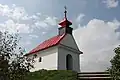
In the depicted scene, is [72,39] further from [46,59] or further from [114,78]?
[114,78]

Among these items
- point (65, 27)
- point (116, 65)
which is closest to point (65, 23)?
point (65, 27)

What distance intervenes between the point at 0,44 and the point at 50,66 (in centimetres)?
1621

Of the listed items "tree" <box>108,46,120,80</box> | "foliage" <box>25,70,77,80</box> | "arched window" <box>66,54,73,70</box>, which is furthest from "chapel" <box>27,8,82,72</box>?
"tree" <box>108,46,120,80</box>

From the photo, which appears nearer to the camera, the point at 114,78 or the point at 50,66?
the point at 114,78

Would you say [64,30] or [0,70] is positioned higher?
[64,30]

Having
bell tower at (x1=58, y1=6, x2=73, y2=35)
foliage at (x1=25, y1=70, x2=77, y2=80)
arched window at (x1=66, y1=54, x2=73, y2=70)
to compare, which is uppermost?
bell tower at (x1=58, y1=6, x2=73, y2=35)

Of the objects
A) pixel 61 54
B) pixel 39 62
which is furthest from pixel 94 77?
pixel 39 62

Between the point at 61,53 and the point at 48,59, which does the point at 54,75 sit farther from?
the point at 48,59

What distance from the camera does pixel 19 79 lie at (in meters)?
11.8

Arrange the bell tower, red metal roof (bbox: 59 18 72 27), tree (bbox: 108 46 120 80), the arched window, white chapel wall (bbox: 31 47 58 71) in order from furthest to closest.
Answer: red metal roof (bbox: 59 18 72 27), the bell tower, the arched window, white chapel wall (bbox: 31 47 58 71), tree (bbox: 108 46 120 80)

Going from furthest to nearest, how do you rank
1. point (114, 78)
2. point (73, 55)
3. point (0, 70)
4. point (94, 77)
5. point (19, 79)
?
point (73, 55) < point (94, 77) < point (114, 78) < point (19, 79) < point (0, 70)

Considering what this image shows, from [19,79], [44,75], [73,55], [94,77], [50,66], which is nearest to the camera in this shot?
[19,79]

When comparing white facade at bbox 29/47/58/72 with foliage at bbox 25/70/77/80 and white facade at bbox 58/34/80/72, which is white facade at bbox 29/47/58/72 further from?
foliage at bbox 25/70/77/80

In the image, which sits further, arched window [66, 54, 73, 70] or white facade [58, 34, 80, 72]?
arched window [66, 54, 73, 70]
